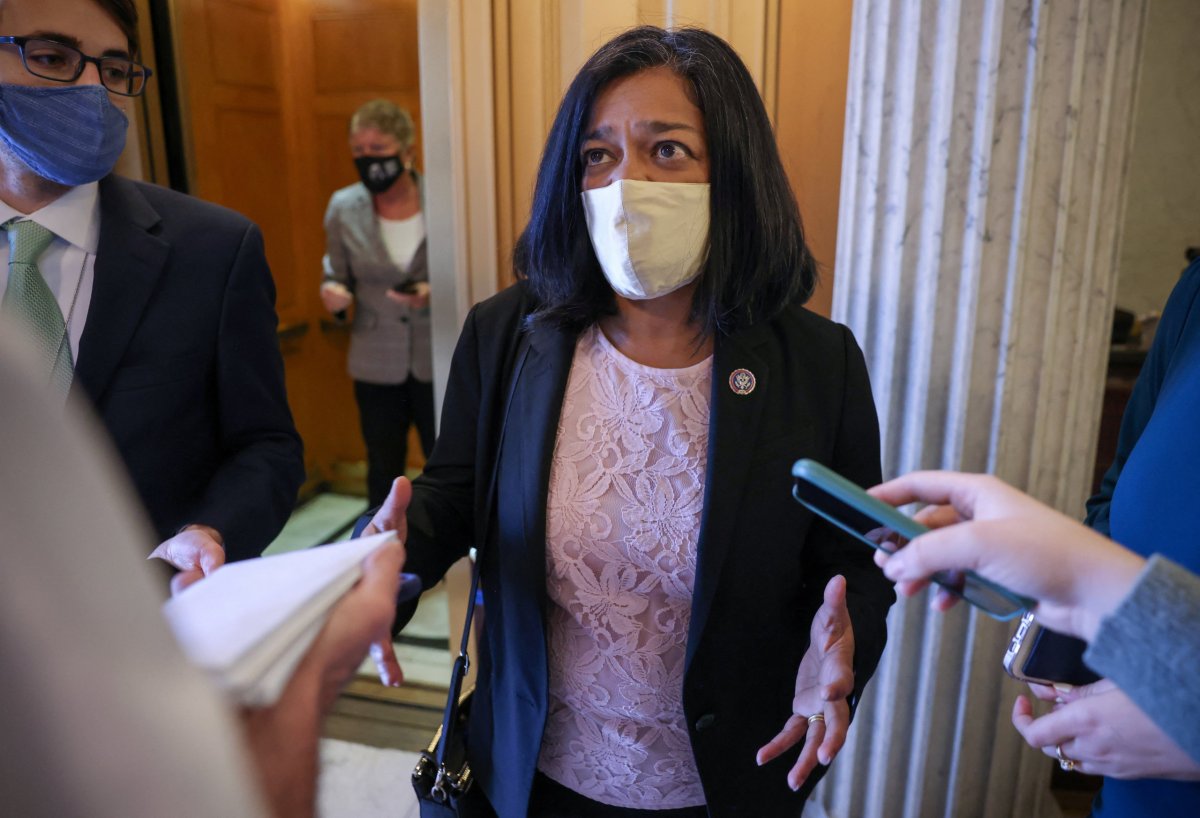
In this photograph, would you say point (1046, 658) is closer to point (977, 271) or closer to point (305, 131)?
point (977, 271)

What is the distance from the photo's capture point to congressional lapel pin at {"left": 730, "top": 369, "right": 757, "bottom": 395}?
1357 mm

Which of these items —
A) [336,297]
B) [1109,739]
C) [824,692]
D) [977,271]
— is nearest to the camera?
[1109,739]

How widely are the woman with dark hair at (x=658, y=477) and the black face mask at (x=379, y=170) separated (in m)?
2.27

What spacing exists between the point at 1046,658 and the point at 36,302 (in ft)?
5.40

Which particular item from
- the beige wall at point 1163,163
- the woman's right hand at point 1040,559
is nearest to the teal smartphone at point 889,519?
the woman's right hand at point 1040,559

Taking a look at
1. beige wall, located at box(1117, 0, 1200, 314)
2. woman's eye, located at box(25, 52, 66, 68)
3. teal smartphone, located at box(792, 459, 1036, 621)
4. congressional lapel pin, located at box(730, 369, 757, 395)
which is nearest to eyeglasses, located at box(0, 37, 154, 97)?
woman's eye, located at box(25, 52, 66, 68)

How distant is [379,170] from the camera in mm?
3512

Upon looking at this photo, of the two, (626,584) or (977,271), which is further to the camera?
(977,271)

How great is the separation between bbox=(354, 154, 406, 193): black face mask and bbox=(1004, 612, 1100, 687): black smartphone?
313 cm

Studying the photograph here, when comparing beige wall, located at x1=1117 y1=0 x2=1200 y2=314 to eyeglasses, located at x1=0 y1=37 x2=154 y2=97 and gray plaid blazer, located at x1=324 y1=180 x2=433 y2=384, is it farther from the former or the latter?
eyeglasses, located at x1=0 y1=37 x2=154 y2=97

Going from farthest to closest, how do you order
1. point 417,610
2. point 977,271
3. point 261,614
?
point 417,610 < point 977,271 < point 261,614

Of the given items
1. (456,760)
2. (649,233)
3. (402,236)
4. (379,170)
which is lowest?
(456,760)

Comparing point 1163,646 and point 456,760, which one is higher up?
point 1163,646

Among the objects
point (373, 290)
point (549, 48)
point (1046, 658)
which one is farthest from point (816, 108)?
point (373, 290)
